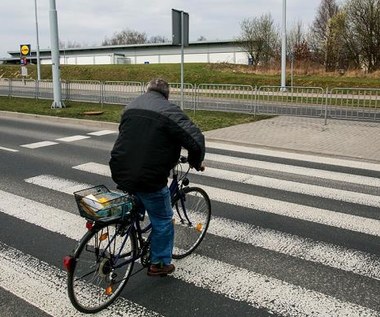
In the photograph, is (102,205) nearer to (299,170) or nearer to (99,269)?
(99,269)

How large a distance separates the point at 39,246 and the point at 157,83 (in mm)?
2391

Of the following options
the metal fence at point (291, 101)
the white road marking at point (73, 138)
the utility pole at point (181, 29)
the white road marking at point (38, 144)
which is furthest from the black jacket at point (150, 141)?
the metal fence at point (291, 101)

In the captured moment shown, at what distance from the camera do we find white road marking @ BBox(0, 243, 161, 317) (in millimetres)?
3625

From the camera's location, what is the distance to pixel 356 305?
3697 mm

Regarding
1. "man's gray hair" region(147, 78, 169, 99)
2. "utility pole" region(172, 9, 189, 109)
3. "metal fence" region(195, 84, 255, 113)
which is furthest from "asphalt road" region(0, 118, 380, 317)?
"metal fence" region(195, 84, 255, 113)

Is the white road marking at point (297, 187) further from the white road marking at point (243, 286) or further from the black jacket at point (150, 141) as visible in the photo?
the black jacket at point (150, 141)

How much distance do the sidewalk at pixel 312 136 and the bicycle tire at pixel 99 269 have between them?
710 cm

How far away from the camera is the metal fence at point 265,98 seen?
14.1 m

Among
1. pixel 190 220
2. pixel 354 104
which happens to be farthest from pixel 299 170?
pixel 354 104

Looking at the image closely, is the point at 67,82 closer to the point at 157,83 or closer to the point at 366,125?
the point at 366,125

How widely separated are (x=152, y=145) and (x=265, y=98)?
12.8m

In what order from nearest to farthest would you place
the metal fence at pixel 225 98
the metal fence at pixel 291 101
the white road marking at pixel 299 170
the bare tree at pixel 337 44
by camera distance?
1. the white road marking at pixel 299 170
2. the metal fence at pixel 291 101
3. the metal fence at pixel 225 98
4. the bare tree at pixel 337 44

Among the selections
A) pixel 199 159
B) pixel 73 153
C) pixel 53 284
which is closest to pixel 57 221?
pixel 53 284

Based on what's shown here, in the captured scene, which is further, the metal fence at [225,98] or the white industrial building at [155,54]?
the white industrial building at [155,54]
